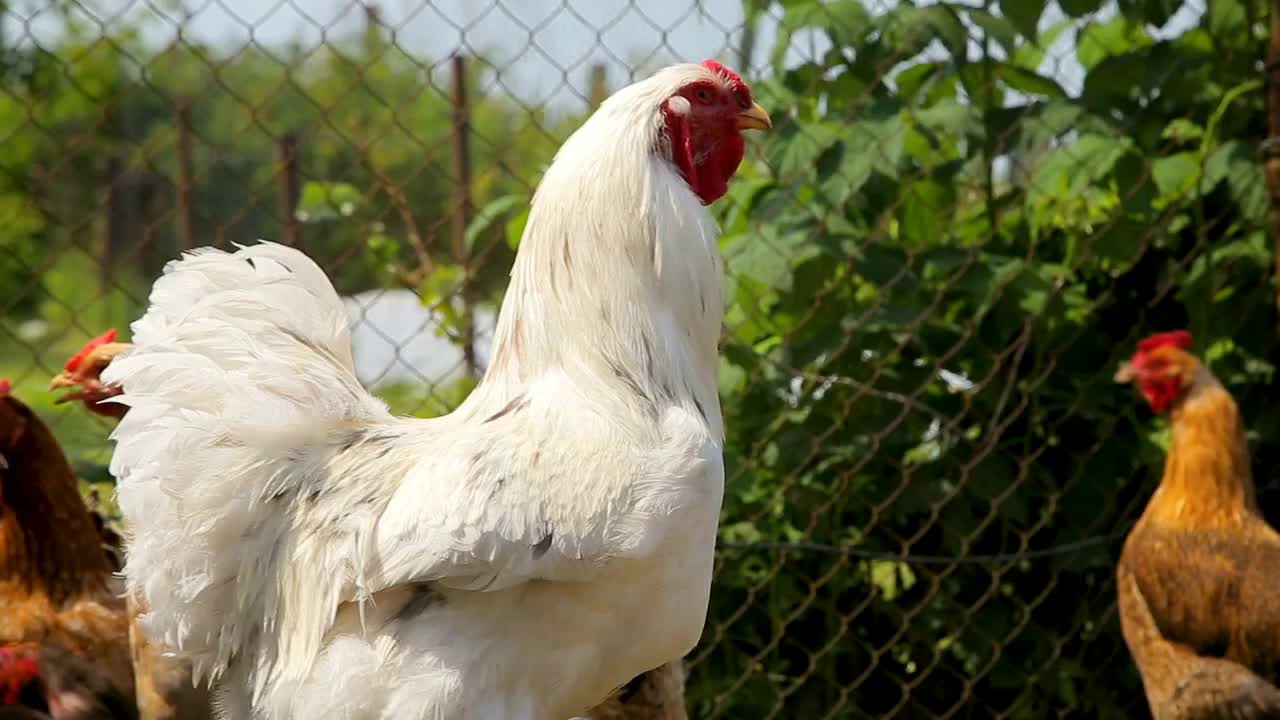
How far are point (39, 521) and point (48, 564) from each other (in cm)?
9

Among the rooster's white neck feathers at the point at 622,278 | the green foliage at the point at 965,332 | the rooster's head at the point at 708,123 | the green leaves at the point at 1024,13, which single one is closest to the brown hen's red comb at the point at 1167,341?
the green foliage at the point at 965,332

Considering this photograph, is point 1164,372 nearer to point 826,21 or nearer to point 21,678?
point 826,21

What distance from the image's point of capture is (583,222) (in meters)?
2.01

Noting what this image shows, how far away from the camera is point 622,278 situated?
6.55 ft

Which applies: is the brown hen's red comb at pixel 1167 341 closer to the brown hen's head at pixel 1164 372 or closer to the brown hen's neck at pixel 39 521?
the brown hen's head at pixel 1164 372

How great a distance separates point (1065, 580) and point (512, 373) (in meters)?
1.94

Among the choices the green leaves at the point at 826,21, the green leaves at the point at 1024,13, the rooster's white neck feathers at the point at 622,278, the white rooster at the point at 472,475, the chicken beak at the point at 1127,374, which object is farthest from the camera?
the chicken beak at the point at 1127,374

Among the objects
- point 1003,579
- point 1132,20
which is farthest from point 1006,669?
point 1132,20

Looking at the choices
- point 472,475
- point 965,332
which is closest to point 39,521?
point 472,475

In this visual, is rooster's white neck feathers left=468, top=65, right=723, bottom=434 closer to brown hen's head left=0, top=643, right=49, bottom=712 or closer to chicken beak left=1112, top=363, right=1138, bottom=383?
brown hen's head left=0, top=643, right=49, bottom=712

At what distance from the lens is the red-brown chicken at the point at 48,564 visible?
9.26 ft

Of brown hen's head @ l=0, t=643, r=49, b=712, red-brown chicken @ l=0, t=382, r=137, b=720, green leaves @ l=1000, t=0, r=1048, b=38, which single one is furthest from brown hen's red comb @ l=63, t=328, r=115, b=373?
green leaves @ l=1000, t=0, r=1048, b=38

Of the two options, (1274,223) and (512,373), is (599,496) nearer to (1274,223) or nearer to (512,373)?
(512,373)

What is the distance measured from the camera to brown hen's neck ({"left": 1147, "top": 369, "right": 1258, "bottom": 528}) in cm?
319
